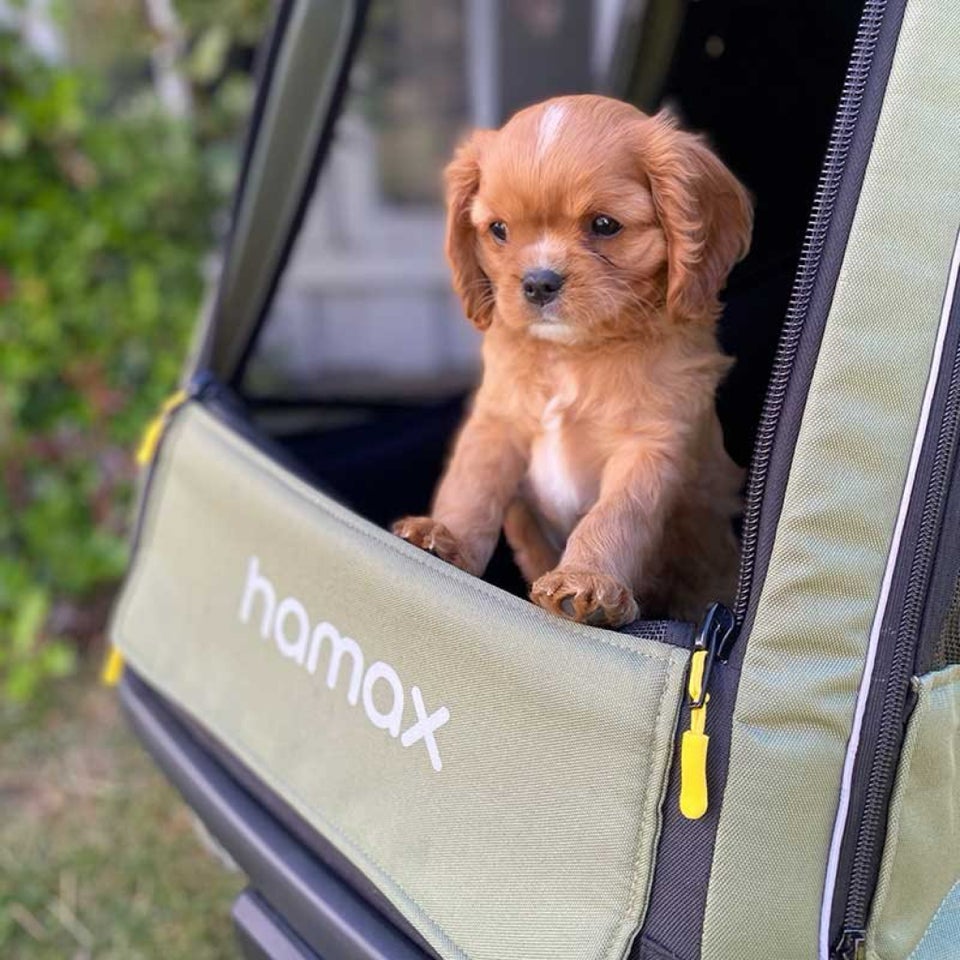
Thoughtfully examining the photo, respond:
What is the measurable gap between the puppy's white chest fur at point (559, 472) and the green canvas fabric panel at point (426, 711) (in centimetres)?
22

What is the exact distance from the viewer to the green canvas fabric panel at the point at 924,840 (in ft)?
3.14

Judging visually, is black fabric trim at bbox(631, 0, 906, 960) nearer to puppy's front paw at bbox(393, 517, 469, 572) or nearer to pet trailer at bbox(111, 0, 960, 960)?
pet trailer at bbox(111, 0, 960, 960)

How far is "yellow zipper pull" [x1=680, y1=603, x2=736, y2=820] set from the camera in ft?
3.01

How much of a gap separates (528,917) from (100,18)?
9.85ft

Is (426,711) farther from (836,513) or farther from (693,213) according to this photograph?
(693,213)

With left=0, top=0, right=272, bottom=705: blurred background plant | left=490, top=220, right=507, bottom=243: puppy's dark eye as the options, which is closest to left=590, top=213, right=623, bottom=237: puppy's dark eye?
left=490, top=220, right=507, bottom=243: puppy's dark eye

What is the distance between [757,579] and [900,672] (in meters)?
0.15

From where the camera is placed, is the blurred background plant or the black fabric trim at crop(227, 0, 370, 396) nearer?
the black fabric trim at crop(227, 0, 370, 396)

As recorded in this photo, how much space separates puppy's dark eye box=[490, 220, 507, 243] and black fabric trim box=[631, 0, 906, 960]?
37 centimetres

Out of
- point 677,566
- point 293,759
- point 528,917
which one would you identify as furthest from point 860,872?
point 293,759

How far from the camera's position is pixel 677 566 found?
132 centimetres

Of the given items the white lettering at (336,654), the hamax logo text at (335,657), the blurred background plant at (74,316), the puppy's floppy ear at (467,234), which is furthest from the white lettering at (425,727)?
the blurred background plant at (74,316)

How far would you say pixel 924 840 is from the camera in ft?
3.21

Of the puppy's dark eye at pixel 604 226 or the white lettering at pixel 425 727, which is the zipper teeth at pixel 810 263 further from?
the white lettering at pixel 425 727
